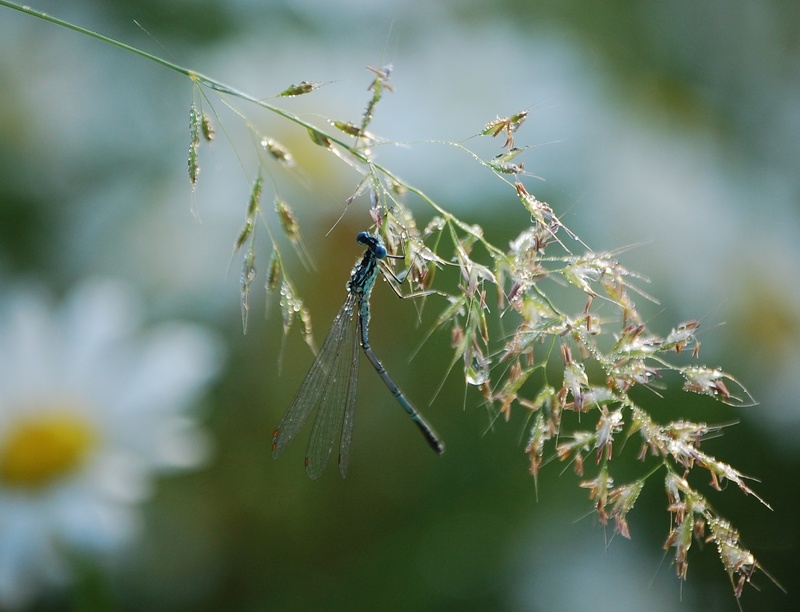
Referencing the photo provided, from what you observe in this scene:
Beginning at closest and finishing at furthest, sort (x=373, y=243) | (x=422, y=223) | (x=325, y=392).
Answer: (x=373, y=243) → (x=325, y=392) → (x=422, y=223)

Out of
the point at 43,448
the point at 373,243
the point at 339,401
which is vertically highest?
the point at 373,243

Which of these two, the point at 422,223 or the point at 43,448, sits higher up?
the point at 422,223

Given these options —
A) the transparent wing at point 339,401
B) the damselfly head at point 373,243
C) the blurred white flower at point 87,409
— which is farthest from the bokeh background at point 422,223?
the damselfly head at point 373,243

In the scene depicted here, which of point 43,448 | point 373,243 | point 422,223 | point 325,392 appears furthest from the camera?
point 422,223

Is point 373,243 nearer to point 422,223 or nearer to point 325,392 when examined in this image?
point 325,392

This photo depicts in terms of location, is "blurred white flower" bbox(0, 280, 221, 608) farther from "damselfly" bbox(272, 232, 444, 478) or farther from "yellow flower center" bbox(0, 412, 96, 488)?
"damselfly" bbox(272, 232, 444, 478)

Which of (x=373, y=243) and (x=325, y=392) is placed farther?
(x=325, y=392)

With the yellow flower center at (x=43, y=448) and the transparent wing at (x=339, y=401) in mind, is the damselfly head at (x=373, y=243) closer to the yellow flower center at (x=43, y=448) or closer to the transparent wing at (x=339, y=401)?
the transparent wing at (x=339, y=401)

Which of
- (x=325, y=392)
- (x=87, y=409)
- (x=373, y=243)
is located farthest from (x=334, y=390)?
(x=87, y=409)
